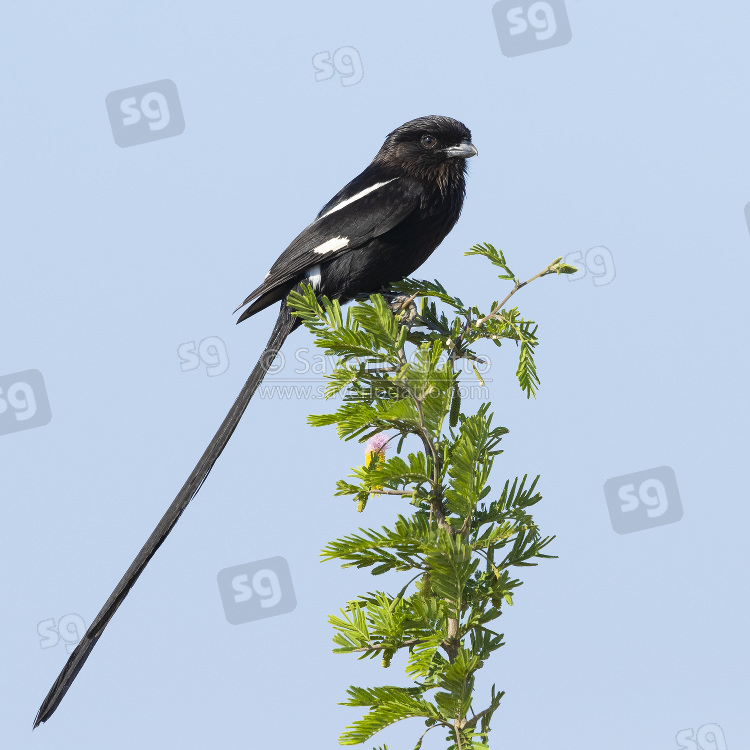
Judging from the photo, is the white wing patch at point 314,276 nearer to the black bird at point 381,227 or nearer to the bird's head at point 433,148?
the black bird at point 381,227

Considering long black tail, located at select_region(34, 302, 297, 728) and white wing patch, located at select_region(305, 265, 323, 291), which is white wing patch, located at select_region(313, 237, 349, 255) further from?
long black tail, located at select_region(34, 302, 297, 728)

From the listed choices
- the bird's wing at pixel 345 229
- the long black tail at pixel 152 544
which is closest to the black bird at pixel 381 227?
the bird's wing at pixel 345 229

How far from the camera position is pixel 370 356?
8.71 ft

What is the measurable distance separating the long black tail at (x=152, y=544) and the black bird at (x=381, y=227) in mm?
176

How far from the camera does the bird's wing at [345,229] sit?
12.4 ft

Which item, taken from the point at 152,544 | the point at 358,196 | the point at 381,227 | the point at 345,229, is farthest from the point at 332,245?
the point at 152,544

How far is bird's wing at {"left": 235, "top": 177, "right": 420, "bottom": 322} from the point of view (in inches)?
149

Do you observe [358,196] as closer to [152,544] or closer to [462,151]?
[462,151]

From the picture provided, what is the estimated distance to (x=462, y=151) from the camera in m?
3.99

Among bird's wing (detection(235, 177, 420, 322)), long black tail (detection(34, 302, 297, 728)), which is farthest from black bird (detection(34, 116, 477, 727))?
long black tail (detection(34, 302, 297, 728))

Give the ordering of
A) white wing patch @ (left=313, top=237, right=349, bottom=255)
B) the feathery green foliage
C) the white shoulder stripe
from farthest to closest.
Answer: the white shoulder stripe < white wing patch @ (left=313, top=237, right=349, bottom=255) < the feathery green foliage

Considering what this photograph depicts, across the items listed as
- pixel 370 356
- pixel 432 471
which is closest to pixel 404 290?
pixel 370 356

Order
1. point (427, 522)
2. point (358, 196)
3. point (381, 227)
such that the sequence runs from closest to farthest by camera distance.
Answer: point (427, 522) → point (381, 227) → point (358, 196)

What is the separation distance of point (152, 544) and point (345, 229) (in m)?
1.59
